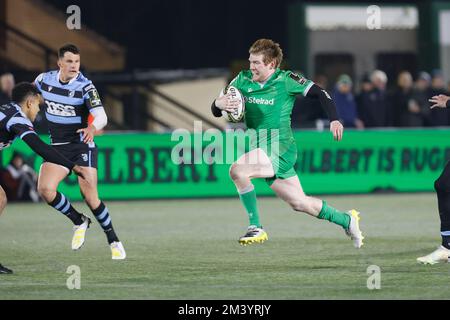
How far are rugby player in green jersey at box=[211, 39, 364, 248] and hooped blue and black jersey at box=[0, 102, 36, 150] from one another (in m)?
2.04

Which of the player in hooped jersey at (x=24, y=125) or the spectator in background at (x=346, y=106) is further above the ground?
the spectator in background at (x=346, y=106)

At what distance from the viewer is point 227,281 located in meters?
9.96

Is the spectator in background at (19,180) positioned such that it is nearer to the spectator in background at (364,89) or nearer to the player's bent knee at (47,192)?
the spectator in background at (364,89)

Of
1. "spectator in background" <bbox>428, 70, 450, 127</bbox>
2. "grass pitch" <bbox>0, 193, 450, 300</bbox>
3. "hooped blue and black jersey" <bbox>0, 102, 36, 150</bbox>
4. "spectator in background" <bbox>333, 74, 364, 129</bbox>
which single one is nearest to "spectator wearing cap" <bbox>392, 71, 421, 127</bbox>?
"spectator in background" <bbox>428, 70, 450, 127</bbox>

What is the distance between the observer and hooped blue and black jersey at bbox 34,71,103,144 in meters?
11.8

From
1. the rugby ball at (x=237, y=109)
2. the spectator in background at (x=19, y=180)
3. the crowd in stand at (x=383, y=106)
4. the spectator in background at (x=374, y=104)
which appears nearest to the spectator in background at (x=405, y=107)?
the crowd in stand at (x=383, y=106)

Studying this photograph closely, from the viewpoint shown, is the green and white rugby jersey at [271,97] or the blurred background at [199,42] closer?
the green and white rugby jersey at [271,97]

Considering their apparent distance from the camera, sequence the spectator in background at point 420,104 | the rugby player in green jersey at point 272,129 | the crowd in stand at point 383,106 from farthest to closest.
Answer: the spectator in background at point 420,104
the crowd in stand at point 383,106
the rugby player in green jersey at point 272,129

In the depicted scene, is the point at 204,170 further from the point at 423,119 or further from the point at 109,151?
the point at 423,119

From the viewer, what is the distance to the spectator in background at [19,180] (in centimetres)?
1977

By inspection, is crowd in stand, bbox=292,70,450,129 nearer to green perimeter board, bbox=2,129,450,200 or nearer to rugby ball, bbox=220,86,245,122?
green perimeter board, bbox=2,129,450,200

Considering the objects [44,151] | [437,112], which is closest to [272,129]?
[44,151]

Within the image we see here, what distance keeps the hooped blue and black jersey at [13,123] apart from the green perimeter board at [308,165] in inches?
364
